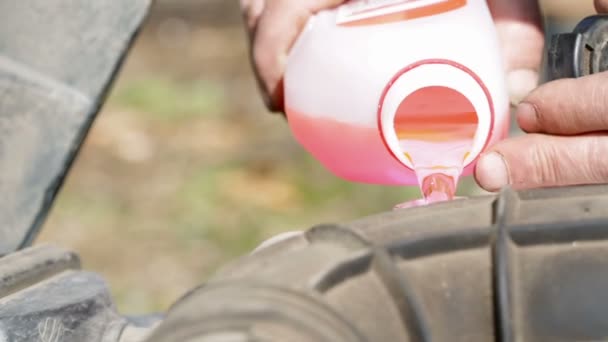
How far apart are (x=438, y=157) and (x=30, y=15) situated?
0.50 m

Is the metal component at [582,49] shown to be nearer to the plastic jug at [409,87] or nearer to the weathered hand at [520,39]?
the plastic jug at [409,87]

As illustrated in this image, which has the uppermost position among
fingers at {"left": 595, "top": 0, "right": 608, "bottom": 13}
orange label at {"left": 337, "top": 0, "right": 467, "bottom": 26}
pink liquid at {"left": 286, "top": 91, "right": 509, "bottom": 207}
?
orange label at {"left": 337, "top": 0, "right": 467, "bottom": 26}

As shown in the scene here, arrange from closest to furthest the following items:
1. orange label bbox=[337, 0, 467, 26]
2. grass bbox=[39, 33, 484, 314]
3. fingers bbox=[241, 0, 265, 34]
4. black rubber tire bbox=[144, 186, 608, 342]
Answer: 1. black rubber tire bbox=[144, 186, 608, 342]
2. orange label bbox=[337, 0, 467, 26]
3. fingers bbox=[241, 0, 265, 34]
4. grass bbox=[39, 33, 484, 314]

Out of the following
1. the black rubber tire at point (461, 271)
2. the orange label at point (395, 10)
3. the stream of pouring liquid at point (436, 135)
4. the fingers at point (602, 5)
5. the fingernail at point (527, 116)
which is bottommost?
the stream of pouring liquid at point (436, 135)

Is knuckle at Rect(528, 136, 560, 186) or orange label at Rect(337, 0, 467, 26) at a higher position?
orange label at Rect(337, 0, 467, 26)

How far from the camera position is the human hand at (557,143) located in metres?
1.05

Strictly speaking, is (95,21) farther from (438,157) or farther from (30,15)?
(438,157)

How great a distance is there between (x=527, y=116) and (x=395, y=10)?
0.19 m

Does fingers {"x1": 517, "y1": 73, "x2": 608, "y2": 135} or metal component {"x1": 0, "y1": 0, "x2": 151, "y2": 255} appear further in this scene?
metal component {"x1": 0, "y1": 0, "x2": 151, "y2": 255}

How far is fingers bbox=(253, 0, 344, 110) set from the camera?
131 cm

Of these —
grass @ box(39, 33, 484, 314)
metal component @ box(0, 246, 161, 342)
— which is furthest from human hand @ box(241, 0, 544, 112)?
grass @ box(39, 33, 484, 314)

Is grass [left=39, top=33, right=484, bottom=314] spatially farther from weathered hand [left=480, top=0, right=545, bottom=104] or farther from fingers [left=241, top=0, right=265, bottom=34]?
weathered hand [left=480, top=0, right=545, bottom=104]

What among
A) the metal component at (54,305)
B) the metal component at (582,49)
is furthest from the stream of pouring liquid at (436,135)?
the metal component at (54,305)

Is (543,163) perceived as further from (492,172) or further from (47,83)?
(47,83)
